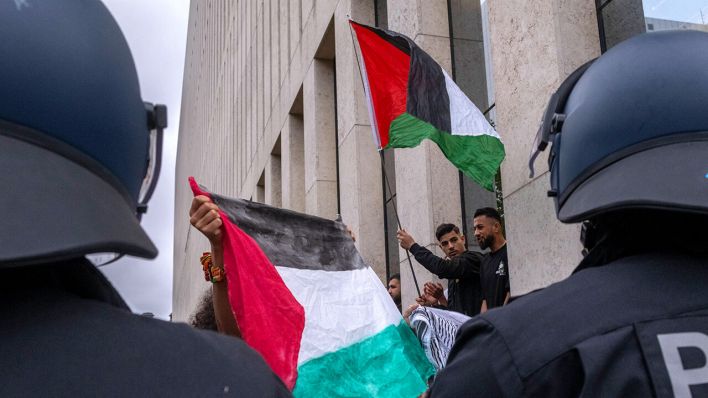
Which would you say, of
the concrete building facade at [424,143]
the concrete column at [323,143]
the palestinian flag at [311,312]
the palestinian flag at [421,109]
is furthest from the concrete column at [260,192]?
the palestinian flag at [311,312]

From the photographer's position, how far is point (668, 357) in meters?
1.27

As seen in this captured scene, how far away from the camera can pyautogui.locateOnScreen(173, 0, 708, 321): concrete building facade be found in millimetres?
5270

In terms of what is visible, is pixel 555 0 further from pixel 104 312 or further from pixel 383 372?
pixel 104 312

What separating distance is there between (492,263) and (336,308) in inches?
77.2

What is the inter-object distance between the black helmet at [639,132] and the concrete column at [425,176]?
5153 mm

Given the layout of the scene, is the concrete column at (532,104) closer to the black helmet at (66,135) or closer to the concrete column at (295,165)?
the black helmet at (66,135)

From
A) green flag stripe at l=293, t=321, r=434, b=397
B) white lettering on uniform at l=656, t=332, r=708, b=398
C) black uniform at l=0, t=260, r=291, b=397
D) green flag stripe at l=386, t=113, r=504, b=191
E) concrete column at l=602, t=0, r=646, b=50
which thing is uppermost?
concrete column at l=602, t=0, r=646, b=50

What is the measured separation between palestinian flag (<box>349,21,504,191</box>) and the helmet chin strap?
4.15 metres

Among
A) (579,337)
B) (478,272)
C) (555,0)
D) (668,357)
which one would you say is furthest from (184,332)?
(555,0)

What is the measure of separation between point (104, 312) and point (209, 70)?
125 feet

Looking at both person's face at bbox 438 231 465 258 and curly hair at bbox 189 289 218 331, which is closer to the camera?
curly hair at bbox 189 289 218 331

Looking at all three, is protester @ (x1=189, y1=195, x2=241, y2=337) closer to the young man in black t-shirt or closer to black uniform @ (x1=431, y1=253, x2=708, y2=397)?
black uniform @ (x1=431, y1=253, x2=708, y2=397)

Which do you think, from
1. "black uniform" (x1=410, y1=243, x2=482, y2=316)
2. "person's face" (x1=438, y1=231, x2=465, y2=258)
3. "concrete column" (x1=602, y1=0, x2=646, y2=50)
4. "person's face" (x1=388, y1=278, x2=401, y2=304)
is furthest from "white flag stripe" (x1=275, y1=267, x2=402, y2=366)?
"person's face" (x1=388, y1=278, x2=401, y2=304)

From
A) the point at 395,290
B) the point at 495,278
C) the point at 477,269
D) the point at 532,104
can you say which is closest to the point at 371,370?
the point at 495,278
